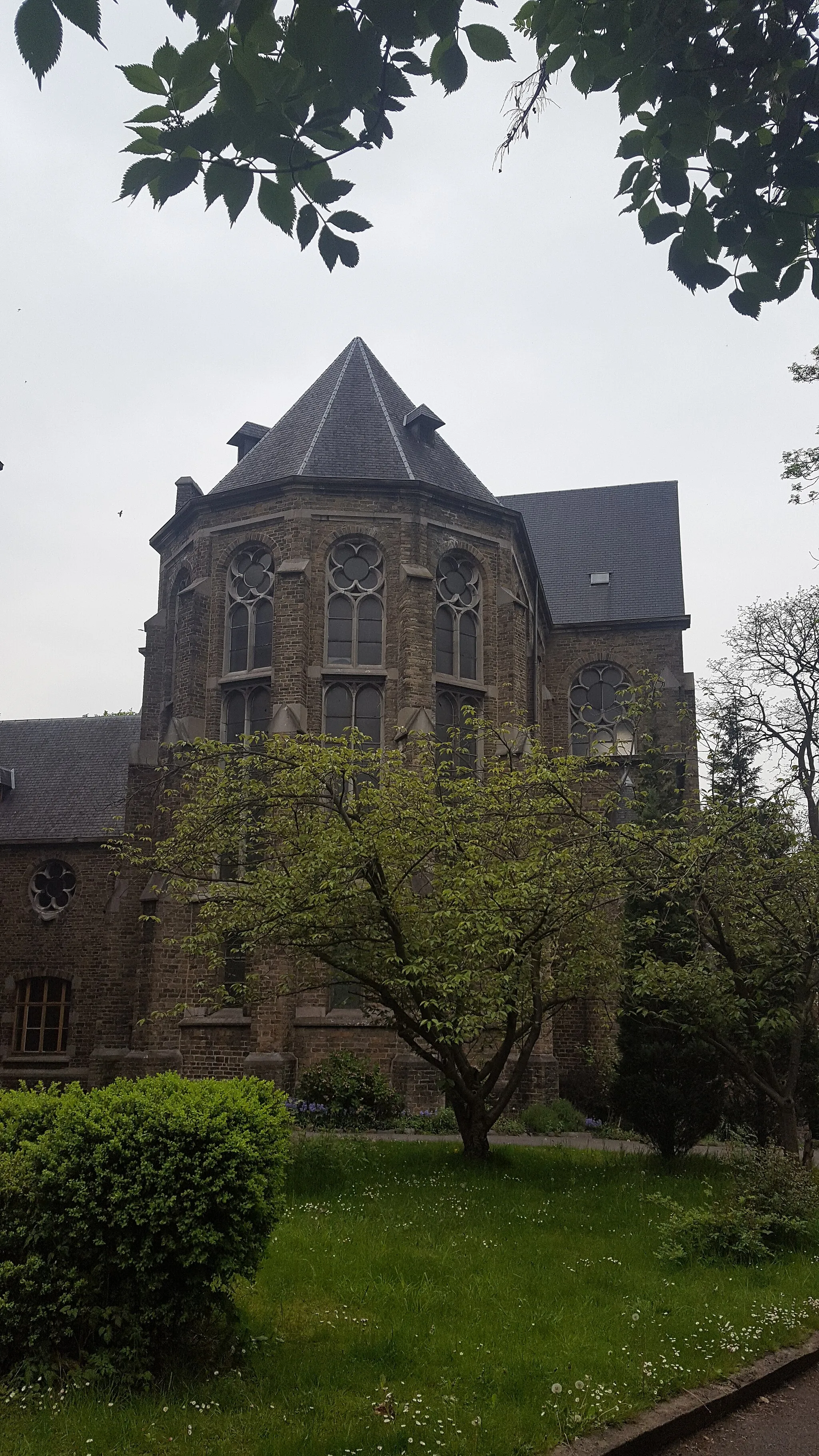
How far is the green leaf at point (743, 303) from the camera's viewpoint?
434cm

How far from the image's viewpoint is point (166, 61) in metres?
3.19

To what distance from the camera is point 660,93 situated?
3.93m

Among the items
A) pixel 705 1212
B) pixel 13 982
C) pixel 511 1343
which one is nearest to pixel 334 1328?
pixel 511 1343

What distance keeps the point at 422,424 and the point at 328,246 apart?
2079 centimetres

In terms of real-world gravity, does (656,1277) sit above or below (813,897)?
below

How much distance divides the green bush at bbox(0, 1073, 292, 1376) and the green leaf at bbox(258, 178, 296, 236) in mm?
4220

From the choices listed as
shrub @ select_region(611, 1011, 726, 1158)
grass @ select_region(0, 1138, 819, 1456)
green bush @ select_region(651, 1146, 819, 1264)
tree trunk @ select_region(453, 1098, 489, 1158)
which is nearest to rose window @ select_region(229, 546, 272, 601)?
shrub @ select_region(611, 1011, 726, 1158)

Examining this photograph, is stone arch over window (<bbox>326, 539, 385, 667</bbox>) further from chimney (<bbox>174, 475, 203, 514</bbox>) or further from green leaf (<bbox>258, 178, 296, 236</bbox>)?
green leaf (<bbox>258, 178, 296, 236</bbox>)

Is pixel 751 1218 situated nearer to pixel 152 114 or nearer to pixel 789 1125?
pixel 789 1125

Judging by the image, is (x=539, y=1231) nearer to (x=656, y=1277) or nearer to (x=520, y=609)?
(x=656, y=1277)

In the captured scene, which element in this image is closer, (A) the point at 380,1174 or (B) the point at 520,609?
(A) the point at 380,1174

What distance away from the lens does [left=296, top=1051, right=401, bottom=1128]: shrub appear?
17.3 m

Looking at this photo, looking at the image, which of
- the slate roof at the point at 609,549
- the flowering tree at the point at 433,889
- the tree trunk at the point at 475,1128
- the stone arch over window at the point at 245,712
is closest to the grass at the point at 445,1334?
the tree trunk at the point at 475,1128

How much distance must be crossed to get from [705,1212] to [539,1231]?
1308mm
